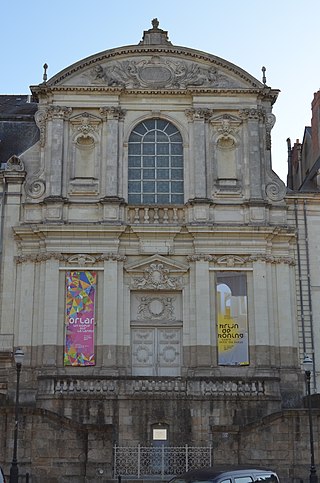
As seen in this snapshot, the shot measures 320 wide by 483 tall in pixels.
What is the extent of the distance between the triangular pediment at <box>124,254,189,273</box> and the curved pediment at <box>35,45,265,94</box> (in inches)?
275

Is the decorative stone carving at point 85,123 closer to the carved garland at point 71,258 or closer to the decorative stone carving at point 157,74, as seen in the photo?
the decorative stone carving at point 157,74

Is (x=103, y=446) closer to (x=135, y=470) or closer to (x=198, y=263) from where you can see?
(x=135, y=470)

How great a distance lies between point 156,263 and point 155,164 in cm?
416

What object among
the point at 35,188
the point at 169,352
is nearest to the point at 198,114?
the point at 35,188

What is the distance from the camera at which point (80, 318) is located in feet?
89.1

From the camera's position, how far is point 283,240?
92.9 feet

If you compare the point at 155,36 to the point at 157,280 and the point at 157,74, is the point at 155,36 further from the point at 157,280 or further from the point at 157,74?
the point at 157,280

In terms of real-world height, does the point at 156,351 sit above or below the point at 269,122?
below

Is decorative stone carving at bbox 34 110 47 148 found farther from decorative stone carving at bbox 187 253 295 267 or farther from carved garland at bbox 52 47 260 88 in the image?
decorative stone carving at bbox 187 253 295 267

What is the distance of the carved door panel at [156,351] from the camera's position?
89.3 ft

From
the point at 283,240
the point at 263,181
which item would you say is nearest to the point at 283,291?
the point at 283,240

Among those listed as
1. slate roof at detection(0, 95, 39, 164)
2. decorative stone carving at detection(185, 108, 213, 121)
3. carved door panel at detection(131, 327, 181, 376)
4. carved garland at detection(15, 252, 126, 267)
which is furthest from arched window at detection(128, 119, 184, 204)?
carved door panel at detection(131, 327, 181, 376)

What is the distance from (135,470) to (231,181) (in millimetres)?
11913

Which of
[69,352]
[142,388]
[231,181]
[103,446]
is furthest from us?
[231,181]
